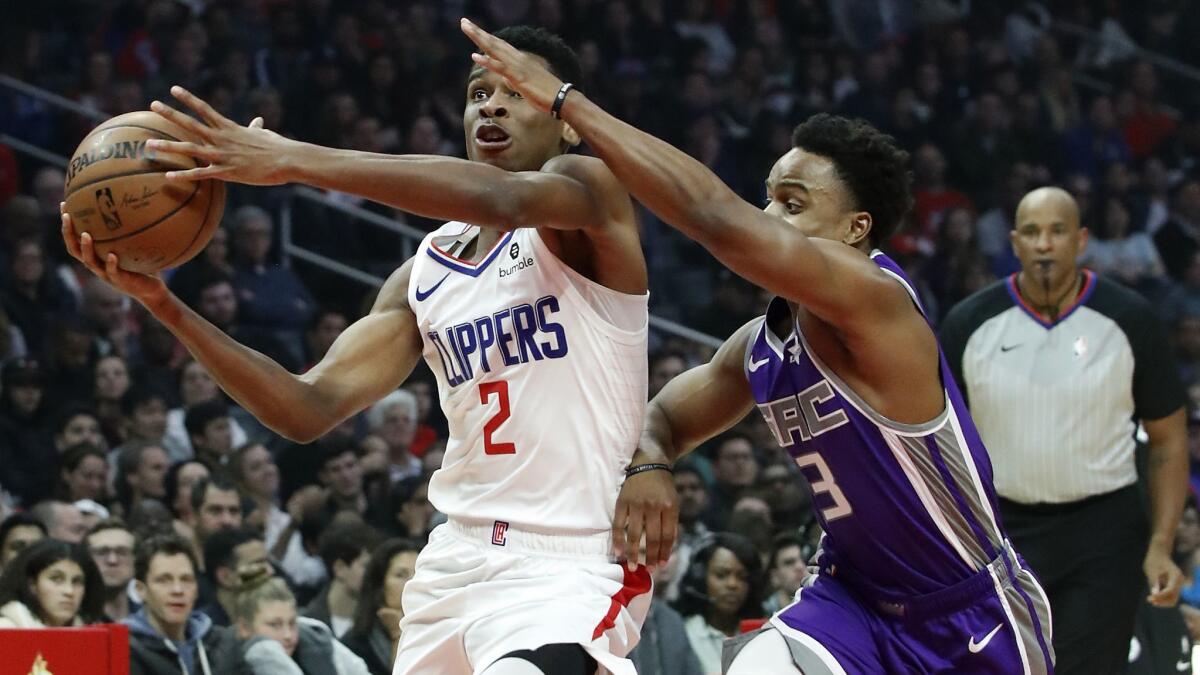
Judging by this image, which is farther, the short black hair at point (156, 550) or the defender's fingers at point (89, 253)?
the short black hair at point (156, 550)

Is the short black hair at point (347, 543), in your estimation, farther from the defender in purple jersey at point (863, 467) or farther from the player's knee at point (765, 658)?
the player's knee at point (765, 658)

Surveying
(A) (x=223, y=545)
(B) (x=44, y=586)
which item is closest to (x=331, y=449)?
(A) (x=223, y=545)

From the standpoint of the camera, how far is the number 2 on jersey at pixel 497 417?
398cm

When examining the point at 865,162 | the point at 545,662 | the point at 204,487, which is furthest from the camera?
the point at 204,487

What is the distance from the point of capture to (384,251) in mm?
11461

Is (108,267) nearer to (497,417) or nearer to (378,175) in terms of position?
(378,175)

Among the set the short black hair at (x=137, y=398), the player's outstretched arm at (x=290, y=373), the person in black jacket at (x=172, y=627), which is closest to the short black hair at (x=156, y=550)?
the person in black jacket at (x=172, y=627)

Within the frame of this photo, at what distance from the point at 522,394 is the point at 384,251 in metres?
7.63

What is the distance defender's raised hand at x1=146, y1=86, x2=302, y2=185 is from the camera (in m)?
3.41

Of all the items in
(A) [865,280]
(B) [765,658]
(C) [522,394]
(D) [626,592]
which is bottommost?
(B) [765,658]

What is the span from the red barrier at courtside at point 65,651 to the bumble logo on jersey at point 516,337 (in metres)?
1.76

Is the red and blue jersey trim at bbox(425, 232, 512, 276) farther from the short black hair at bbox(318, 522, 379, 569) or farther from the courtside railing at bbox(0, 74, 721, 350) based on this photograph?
the courtside railing at bbox(0, 74, 721, 350)

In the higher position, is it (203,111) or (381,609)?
(203,111)

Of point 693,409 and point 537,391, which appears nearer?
point 537,391
